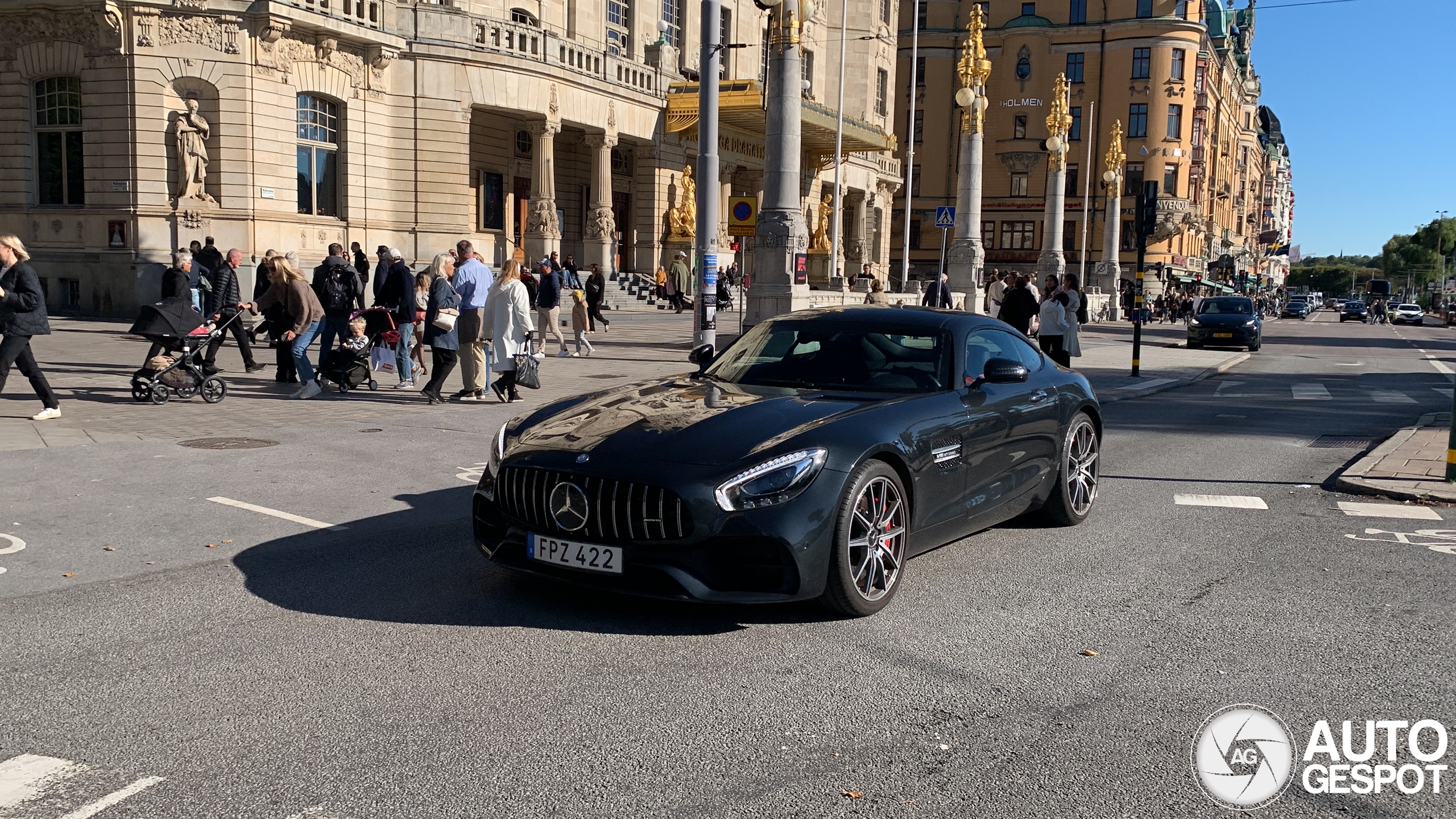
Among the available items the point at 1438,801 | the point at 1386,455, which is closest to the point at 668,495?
the point at 1438,801

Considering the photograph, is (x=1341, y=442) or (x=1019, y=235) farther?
(x=1019, y=235)

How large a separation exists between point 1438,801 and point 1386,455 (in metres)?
8.48

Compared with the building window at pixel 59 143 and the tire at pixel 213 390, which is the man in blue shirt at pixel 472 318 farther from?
the building window at pixel 59 143

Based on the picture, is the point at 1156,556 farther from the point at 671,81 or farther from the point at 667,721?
the point at 671,81

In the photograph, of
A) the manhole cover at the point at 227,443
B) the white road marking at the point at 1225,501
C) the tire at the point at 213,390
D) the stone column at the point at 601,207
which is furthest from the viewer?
the stone column at the point at 601,207

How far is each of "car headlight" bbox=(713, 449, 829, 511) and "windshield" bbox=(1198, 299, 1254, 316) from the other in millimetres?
31792

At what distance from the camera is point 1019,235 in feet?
265

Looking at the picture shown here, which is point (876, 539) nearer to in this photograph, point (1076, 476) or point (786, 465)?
point (786, 465)

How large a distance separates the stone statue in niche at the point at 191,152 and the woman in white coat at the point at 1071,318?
63.6ft

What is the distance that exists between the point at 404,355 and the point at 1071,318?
34.2ft

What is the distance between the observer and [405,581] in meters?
6.24

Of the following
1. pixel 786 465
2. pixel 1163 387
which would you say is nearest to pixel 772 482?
pixel 786 465

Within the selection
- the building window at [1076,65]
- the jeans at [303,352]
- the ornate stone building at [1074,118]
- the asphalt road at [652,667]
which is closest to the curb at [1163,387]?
the asphalt road at [652,667]

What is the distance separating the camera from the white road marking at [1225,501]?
895cm
